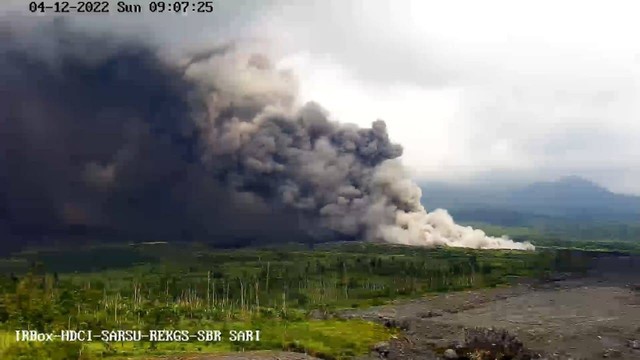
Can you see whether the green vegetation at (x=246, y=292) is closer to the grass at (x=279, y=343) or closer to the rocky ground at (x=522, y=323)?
the grass at (x=279, y=343)

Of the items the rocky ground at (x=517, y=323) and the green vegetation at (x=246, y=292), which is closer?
the green vegetation at (x=246, y=292)

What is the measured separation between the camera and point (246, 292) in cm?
12344

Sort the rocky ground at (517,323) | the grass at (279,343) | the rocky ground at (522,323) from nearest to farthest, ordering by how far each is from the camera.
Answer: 1. the grass at (279,343)
2. the rocky ground at (517,323)
3. the rocky ground at (522,323)

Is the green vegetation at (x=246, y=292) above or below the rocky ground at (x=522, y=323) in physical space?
above

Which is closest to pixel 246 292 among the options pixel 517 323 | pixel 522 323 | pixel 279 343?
pixel 517 323

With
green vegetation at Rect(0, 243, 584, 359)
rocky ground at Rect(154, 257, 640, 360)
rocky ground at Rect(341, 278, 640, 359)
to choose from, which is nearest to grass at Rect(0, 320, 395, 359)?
green vegetation at Rect(0, 243, 584, 359)

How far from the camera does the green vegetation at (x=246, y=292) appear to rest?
53.2 m

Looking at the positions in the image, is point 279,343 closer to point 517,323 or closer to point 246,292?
point 517,323

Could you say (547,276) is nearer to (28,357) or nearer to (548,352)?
(548,352)

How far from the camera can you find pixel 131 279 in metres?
154

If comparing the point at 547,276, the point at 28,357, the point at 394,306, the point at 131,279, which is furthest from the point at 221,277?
the point at 28,357

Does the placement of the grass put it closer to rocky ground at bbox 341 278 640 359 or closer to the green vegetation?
the green vegetation

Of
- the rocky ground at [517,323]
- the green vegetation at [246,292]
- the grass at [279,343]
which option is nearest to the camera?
the grass at [279,343]

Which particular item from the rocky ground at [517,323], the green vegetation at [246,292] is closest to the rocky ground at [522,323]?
the rocky ground at [517,323]
